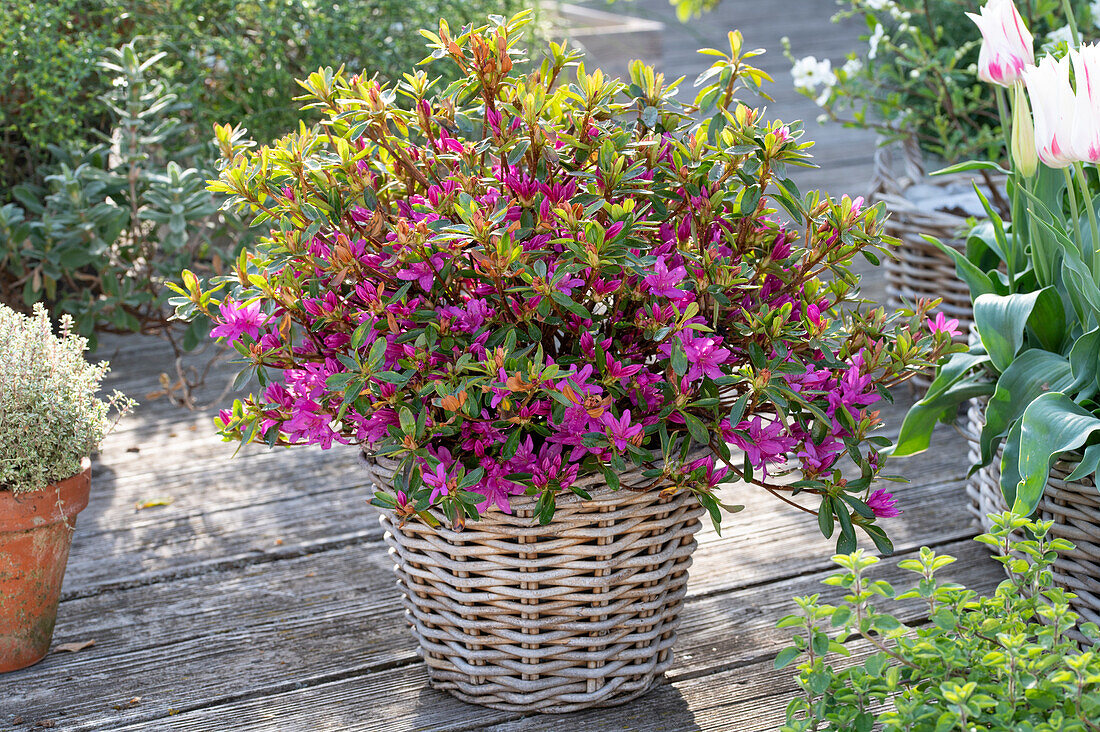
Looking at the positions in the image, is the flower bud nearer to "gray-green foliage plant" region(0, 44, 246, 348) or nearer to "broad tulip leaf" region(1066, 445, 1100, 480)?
"broad tulip leaf" region(1066, 445, 1100, 480)

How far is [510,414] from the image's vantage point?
1279mm

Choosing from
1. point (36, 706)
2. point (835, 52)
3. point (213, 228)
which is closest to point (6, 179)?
point (213, 228)

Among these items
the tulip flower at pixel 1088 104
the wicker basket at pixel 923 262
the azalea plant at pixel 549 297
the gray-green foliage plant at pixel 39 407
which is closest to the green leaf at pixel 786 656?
the azalea plant at pixel 549 297

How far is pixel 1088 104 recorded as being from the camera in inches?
45.6

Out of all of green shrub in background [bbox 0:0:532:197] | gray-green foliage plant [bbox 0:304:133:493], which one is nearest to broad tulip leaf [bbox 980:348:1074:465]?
gray-green foliage plant [bbox 0:304:133:493]

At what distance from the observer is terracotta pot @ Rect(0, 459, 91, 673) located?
1.54m

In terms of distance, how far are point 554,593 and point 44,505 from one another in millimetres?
810

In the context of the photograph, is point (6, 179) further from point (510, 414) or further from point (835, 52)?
point (835, 52)

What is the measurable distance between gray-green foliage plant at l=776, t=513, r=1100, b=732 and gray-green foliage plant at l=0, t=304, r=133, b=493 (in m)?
1.12

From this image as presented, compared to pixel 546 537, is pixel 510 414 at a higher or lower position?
higher

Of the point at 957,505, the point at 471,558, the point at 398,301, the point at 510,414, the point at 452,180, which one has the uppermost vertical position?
the point at 452,180

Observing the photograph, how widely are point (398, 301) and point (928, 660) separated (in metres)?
0.72

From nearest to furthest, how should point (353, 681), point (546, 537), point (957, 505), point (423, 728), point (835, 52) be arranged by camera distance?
point (546, 537) → point (423, 728) → point (353, 681) → point (957, 505) → point (835, 52)

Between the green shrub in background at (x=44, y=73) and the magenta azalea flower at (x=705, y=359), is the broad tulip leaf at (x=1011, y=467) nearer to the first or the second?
the magenta azalea flower at (x=705, y=359)
